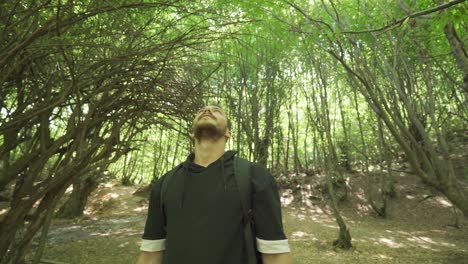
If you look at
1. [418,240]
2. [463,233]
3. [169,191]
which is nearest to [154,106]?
[169,191]

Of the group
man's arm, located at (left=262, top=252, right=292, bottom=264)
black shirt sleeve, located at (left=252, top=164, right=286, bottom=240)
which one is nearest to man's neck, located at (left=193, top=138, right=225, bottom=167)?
black shirt sleeve, located at (left=252, top=164, right=286, bottom=240)

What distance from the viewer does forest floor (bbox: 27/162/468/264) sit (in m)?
6.69

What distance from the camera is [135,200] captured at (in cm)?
1479

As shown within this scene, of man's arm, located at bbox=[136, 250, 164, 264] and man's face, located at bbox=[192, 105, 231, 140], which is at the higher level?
man's face, located at bbox=[192, 105, 231, 140]

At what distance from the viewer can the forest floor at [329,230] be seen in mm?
6691

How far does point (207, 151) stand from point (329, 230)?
8.83 meters

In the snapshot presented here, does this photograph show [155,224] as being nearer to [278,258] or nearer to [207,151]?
[207,151]

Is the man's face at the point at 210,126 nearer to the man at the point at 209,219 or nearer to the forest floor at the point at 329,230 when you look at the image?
the man at the point at 209,219

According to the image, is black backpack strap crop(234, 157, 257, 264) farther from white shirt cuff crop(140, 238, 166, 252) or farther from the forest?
the forest

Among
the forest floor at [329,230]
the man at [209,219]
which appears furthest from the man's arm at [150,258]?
the forest floor at [329,230]

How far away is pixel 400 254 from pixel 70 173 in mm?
7396

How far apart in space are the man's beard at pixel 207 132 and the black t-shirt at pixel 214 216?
0.23 m

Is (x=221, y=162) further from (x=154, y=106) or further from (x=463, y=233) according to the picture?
(x=463, y=233)

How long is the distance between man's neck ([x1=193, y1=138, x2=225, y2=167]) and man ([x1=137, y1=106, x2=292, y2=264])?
0.04 ft
